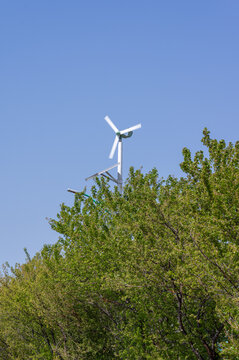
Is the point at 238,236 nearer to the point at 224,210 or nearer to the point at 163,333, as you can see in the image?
the point at 224,210

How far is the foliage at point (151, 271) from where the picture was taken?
9.27 m

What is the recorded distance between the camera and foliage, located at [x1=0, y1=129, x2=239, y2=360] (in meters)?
9.27

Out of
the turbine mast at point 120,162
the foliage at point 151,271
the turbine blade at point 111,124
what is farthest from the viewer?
the turbine blade at point 111,124

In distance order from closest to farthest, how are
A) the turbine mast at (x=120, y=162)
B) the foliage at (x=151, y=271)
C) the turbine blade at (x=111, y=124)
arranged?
the foliage at (x=151, y=271) → the turbine mast at (x=120, y=162) → the turbine blade at (x=111, y=124)

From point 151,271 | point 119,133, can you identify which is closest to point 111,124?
point 119,133

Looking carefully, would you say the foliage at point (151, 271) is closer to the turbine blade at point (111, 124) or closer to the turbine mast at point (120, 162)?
the turbine mast at point (120, 162)

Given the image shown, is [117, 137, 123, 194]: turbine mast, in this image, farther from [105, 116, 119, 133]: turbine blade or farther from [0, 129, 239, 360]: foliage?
[0, 129, 239, 360]: foliage

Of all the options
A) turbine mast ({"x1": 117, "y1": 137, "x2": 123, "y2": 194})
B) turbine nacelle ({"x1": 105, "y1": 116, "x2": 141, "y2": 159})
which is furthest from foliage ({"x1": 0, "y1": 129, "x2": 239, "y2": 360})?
turbine nacelle ({"x1": 105, "y1": 116, "x2": 141, "y2": 159})

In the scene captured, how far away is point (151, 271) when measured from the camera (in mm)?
10820

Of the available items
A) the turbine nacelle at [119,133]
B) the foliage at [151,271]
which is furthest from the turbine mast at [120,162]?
the foliage at [151,271]

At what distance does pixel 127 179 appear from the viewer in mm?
16438

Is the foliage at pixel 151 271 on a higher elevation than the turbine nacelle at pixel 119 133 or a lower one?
lower

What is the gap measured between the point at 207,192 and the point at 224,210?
1.00 metres

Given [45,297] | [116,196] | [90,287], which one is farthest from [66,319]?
[116,196]
